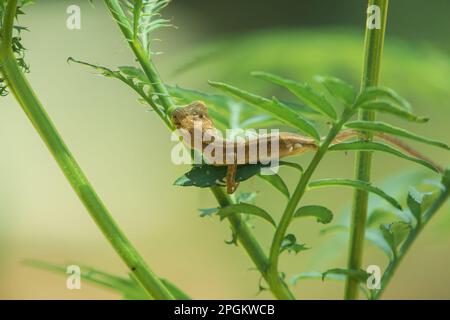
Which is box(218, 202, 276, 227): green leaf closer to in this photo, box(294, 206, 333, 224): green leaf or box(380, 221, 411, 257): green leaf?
box(294, 206, 333, 224): green leaf

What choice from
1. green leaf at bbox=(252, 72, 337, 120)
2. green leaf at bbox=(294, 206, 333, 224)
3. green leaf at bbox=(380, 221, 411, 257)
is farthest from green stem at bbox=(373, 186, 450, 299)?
green leaf at bbox=(252, 72, 337, 120)

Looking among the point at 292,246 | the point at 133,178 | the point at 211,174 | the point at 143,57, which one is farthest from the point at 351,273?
the point at 133,178

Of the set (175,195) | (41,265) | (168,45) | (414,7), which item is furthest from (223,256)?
(41,265)

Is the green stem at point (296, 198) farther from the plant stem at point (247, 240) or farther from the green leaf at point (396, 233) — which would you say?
the green leaf at point (396, 233)

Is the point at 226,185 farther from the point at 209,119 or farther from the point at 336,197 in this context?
the point at 336,197

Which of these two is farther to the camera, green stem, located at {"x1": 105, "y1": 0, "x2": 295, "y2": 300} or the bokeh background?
the bokeh background

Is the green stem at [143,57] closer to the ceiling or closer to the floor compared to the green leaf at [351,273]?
closer to the ceiling

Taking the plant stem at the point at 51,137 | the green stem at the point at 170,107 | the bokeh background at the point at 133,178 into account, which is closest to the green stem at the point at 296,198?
the green stem at the point at 170,107
